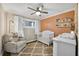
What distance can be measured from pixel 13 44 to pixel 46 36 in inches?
22.4

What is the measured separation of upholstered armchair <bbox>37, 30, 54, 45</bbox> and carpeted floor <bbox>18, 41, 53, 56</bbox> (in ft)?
0.22

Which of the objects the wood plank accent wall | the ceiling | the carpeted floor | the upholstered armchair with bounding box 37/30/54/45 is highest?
the ceiling

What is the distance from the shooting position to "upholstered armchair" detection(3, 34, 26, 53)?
5.34 feet

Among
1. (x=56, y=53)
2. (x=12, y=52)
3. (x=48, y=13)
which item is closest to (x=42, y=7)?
(x=48, y=13)

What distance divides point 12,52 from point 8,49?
8 centimetres

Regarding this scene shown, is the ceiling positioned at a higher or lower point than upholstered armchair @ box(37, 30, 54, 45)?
higher

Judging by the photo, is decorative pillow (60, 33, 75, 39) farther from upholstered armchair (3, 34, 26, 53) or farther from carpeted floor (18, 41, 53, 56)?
upholstered armchair (3, 34, 26, 53)

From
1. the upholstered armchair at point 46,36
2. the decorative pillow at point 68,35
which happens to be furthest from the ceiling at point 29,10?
the decorative pillow at point 68,35

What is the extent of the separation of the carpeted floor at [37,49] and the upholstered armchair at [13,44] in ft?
0.27

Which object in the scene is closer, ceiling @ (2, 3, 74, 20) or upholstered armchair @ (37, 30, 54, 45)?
ceiling @ (2, 3, 74, 20)

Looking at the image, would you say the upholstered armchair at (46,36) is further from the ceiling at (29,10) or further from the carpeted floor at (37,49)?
the ceiling at (29,10)

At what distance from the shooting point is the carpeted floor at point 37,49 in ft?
5.32

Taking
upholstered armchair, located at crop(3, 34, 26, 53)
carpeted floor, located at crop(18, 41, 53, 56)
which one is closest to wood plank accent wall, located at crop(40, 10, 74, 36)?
carpeted floor, located at crop(18, 41, 53, 56)

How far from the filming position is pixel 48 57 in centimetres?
159
